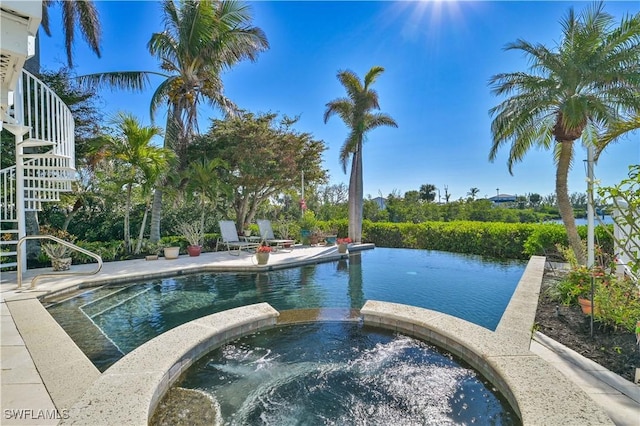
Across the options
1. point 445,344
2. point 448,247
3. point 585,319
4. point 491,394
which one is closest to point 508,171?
point 448,247

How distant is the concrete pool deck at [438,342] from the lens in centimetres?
218

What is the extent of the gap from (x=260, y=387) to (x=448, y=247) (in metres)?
12.0

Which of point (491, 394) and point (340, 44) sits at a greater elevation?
point (340, 44)

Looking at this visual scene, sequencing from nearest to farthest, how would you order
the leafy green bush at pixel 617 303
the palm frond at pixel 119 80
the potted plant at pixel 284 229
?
the leafy green bush at pixel 617 303, the palm frond at pixel 119 80, the potted plant at pixel 284 229

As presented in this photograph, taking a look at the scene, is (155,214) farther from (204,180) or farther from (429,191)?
(429,191)

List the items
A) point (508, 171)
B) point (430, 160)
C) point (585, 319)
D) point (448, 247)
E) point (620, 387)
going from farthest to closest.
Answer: point (430, 160)
point (448, 247)
point (508, 171)
point (585, 319)
point (620, 387)

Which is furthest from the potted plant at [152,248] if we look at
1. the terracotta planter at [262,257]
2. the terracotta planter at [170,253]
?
the terracotta planter at [262,257]

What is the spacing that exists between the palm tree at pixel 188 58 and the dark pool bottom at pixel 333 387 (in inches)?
359

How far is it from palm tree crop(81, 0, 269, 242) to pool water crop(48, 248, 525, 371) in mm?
5234

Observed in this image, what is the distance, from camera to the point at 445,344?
145 inches

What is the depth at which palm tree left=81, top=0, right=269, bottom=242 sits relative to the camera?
10750 mm

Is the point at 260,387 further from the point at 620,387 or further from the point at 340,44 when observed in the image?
the point at 340,44

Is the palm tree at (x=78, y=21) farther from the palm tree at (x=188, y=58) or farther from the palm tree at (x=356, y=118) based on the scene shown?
the palm tree at (x=356, y=118)

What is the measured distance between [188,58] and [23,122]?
5.56 meters
